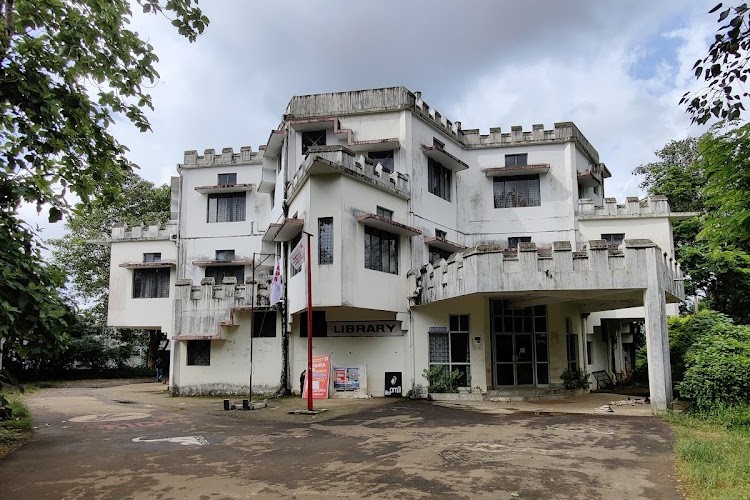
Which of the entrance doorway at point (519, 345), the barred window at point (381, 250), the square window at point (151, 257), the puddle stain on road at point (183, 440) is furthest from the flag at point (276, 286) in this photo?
the square window at point (151, 257)

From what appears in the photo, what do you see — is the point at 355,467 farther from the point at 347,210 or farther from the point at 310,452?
the point at 347,210

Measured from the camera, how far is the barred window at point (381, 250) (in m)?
17.5

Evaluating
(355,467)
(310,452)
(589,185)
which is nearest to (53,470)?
(310,452)

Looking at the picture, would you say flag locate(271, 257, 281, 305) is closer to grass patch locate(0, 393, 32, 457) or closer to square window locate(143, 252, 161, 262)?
grass patch locate(0, 393, 32, 457)

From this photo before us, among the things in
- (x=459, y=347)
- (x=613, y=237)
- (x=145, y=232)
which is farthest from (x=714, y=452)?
(x=145, y=232)

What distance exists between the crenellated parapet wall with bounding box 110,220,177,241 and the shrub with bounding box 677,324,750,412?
789 inches

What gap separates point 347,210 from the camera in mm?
16859

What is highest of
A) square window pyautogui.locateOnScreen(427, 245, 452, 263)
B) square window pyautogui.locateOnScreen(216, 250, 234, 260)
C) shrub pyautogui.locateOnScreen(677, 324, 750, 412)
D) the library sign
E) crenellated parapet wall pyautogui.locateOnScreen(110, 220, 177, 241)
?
crenellated parapet wall pyautogui.locateOnScreen(110, 220, 177, 241)

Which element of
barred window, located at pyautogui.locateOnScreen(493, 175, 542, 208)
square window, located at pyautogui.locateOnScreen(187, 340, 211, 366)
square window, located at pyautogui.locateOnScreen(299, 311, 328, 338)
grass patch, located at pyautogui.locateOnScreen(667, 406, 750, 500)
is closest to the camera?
grass patch, located at pyautogui.locateOnScreen(667, 406, 750, 500)

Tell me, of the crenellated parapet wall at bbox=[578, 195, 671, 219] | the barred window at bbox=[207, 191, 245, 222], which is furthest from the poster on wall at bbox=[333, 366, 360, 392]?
the crenellated parapet wall at bbox=[578, 195, 671, 219]

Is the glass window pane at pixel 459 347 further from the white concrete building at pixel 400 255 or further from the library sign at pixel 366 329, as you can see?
the library sign at pixel 366 329

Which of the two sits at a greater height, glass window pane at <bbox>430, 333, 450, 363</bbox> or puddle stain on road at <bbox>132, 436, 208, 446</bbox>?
glass window pane at <bbox>430, 333, 450, 363</bbox>

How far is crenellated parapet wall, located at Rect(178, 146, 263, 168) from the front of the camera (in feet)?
77.9

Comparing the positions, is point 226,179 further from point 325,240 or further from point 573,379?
point 573,379
